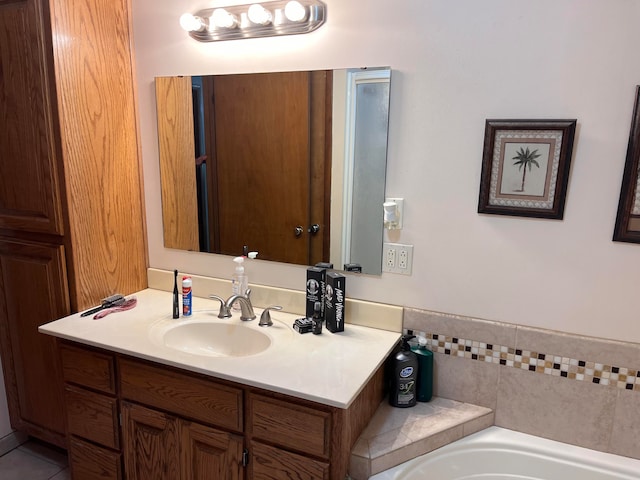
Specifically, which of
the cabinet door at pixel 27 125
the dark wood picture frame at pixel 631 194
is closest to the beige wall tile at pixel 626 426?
the dark wood picture frame at pixel 631 194

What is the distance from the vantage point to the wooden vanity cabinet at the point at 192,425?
1.36 m

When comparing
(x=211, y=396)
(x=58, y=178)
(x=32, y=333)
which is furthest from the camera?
(x=32, y=333)

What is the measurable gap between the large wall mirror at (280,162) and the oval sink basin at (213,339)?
345mm

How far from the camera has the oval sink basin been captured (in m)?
1.77

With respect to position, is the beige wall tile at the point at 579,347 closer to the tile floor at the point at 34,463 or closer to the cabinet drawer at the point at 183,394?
the cabinet drawer at the point at 183,394

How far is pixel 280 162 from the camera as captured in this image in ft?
6.06

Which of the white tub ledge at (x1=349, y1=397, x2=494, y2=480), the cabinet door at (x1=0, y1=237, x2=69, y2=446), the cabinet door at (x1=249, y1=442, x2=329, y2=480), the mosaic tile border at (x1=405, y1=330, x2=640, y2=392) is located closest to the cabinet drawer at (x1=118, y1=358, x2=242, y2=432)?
the cabinet door at (x1=249, y1=442, x2=329, y2=480)

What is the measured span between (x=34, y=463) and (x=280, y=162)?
194 centimetres

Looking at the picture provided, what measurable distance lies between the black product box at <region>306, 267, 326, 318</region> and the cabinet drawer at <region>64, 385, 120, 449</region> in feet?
2.72

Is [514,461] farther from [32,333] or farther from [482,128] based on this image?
[32,333]

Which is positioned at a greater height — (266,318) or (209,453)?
(266,318)

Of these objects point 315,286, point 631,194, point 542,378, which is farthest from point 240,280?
point 631,194

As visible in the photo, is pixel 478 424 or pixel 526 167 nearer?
pixel 526 167

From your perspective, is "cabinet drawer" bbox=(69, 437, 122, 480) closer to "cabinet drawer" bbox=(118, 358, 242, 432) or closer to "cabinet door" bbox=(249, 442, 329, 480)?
"cabinet drawer" bbox=(118, 358, 242, 432)
